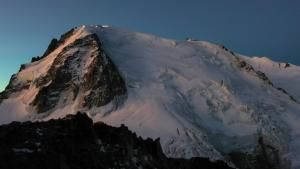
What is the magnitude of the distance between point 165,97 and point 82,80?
2109cm

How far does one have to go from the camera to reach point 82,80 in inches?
6137

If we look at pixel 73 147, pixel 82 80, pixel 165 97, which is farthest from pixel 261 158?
pixel 73 147

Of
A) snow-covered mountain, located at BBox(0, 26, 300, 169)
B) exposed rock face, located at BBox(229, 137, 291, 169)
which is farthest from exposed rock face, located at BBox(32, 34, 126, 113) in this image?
exposed rock face, located at BBox(229, 137, 291, 169)

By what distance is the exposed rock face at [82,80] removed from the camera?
493 ft

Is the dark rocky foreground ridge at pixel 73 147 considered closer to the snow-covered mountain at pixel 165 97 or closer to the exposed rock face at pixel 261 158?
the snow-covered mountain at pixel 165 97

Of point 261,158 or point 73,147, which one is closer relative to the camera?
point 73,147

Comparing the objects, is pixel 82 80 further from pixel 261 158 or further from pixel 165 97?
pixel 261 158

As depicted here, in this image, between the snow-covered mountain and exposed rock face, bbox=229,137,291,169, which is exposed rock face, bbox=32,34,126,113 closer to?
the snow-covered mountain

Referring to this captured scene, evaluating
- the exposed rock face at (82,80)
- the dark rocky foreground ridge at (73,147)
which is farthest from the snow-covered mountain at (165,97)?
the dark rocky foreground ridge at (73,147)

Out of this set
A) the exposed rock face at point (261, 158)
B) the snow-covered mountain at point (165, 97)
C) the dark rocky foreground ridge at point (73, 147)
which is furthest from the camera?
the exposed rock face at point (261, 158)

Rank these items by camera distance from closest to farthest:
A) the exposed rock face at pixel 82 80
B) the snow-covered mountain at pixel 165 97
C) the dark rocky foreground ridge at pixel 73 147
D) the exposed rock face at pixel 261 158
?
the dark rocky foreground ridge at pixel 73 147 → the snow-covered mountain at pixel 165 97 → the exposed rock face at pixel 261 158 → the exposed rock face at pixel 82 80

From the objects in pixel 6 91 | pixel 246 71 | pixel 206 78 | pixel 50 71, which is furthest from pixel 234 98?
pixel 6 91

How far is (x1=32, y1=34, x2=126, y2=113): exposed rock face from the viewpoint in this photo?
150 meters

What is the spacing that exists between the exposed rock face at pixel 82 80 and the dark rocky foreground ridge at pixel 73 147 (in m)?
73.0
